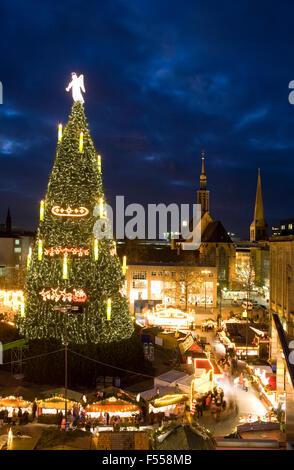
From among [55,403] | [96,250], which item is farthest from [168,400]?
[96,250]

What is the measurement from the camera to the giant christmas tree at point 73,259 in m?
22.2

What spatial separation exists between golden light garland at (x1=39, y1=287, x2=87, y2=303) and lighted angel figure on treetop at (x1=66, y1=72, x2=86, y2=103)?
11765 mm

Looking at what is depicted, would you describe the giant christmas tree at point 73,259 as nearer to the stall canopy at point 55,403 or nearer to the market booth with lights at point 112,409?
the stall canopy at point 55,403

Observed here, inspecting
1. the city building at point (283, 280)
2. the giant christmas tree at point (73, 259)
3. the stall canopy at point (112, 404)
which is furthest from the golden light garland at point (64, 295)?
the city building at point (283, 280)

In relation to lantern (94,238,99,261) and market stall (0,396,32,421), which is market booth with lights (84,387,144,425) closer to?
market stall (0,396,32,421)

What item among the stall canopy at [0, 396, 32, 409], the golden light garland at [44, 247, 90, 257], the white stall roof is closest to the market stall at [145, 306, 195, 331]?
the white stall roof

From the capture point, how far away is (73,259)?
22.4m

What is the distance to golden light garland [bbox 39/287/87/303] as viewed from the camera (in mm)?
21891

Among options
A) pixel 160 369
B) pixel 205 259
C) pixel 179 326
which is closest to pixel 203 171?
pixel 205 259

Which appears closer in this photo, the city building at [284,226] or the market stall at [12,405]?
the market stall at [12,405]

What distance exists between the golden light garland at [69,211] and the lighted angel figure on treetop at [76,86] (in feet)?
22.5

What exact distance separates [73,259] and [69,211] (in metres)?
2.89

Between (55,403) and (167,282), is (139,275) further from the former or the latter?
(55,403)

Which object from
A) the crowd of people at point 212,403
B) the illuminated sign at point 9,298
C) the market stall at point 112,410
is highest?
the illuminated sign at point 9,298
